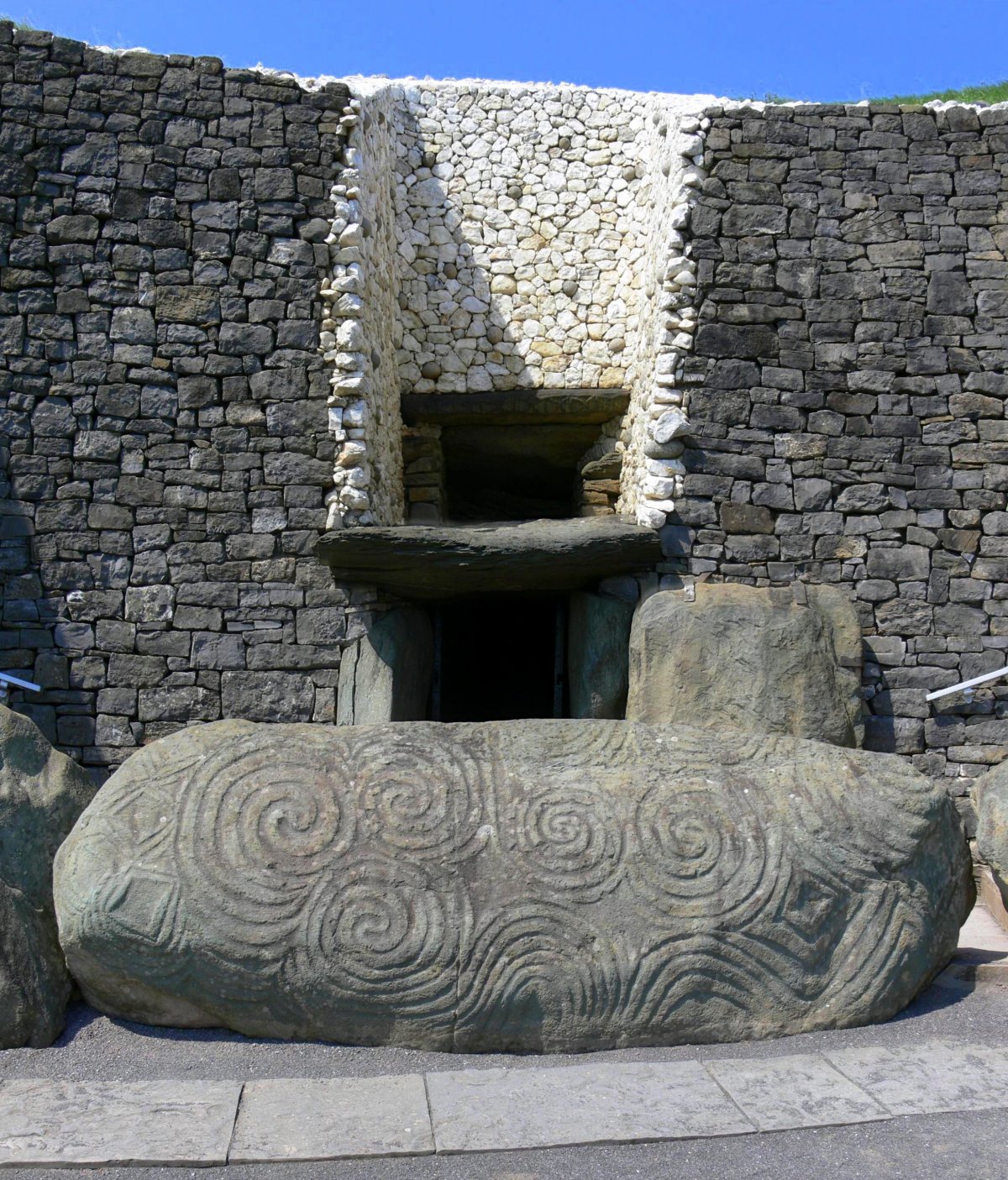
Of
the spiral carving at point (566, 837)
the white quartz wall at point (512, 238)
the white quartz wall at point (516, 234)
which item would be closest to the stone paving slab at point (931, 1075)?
the spiral carving at point (566, 837)

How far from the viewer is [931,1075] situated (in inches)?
137

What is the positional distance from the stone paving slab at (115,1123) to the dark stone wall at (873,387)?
438cm

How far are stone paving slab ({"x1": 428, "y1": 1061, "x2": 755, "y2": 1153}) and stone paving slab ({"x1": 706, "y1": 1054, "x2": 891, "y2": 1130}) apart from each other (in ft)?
0.21

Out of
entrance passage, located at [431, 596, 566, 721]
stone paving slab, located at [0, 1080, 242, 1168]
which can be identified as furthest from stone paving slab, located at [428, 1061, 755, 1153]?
entrance passage, located at [431, 596, 566, 721]

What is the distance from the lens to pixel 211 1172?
2.90 metres

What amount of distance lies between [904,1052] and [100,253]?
613 centimetres

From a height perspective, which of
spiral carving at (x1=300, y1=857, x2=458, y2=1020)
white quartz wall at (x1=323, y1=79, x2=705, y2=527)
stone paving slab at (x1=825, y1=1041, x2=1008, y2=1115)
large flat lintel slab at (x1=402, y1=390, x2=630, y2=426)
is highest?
white quartz wall at (x1=323, y1=79, x2=705, y2=527)

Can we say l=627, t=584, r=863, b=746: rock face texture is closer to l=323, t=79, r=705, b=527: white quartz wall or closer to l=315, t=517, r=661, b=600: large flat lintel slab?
l=315, t=517, r=661, b=600: large flat lintel slab

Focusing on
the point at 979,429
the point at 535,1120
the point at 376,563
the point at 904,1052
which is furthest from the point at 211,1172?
the point at 979,429

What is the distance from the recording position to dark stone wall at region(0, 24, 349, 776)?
257 inches

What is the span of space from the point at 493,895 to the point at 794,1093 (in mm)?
1127

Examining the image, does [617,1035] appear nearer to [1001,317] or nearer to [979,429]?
[979,429]

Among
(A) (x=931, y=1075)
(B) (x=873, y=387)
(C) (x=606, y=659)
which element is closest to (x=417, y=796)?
(A) (x=931, y=1075)

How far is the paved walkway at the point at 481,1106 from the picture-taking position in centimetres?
300
